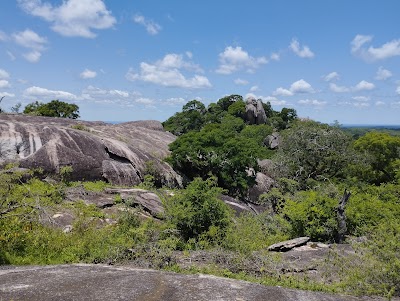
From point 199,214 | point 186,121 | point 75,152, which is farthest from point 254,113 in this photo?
point 199,214

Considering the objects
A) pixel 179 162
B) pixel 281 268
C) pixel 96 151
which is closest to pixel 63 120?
pixel 96 151

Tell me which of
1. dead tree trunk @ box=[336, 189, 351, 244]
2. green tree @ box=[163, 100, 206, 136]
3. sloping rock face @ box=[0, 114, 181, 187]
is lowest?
dead tree trunk @ box=[336, 189, 351, 244]

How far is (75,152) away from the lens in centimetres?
2431

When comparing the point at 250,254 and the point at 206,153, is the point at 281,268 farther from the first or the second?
the point at 206,153

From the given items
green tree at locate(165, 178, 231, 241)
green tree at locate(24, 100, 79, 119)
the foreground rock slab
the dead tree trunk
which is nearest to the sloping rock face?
green tree at locate(165, 178, 231, 241)

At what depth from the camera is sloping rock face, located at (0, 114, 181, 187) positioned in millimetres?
22719

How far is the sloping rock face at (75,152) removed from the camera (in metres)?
22.7

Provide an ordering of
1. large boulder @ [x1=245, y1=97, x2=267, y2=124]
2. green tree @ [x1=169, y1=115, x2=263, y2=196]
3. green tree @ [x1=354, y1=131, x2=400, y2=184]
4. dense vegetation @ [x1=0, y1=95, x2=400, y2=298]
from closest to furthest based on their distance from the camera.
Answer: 1. dense vegetation @ [x1=0, y1=95, x2=400, y2=298]
2. green tree @ [x1=169, y1=115, x2=263, y2=196]
3. green tree @ [x1=354, y1=131, x2=400, y2=184]
4. large boulder @ [x1=245, y1=97, x2=267, y2=124]

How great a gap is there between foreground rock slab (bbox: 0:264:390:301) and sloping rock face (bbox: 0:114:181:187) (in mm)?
15015

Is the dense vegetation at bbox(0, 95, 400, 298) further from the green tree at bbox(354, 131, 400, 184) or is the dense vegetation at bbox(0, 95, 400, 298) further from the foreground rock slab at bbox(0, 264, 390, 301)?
the green tree at bbox(354, 131, 400, 184)

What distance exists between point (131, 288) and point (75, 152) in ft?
59.6

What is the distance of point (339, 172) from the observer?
32.5 m

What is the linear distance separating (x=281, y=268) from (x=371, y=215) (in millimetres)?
7771

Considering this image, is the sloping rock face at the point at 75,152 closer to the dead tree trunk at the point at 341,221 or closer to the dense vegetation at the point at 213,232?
the dense vegetation at the point at 213,232
